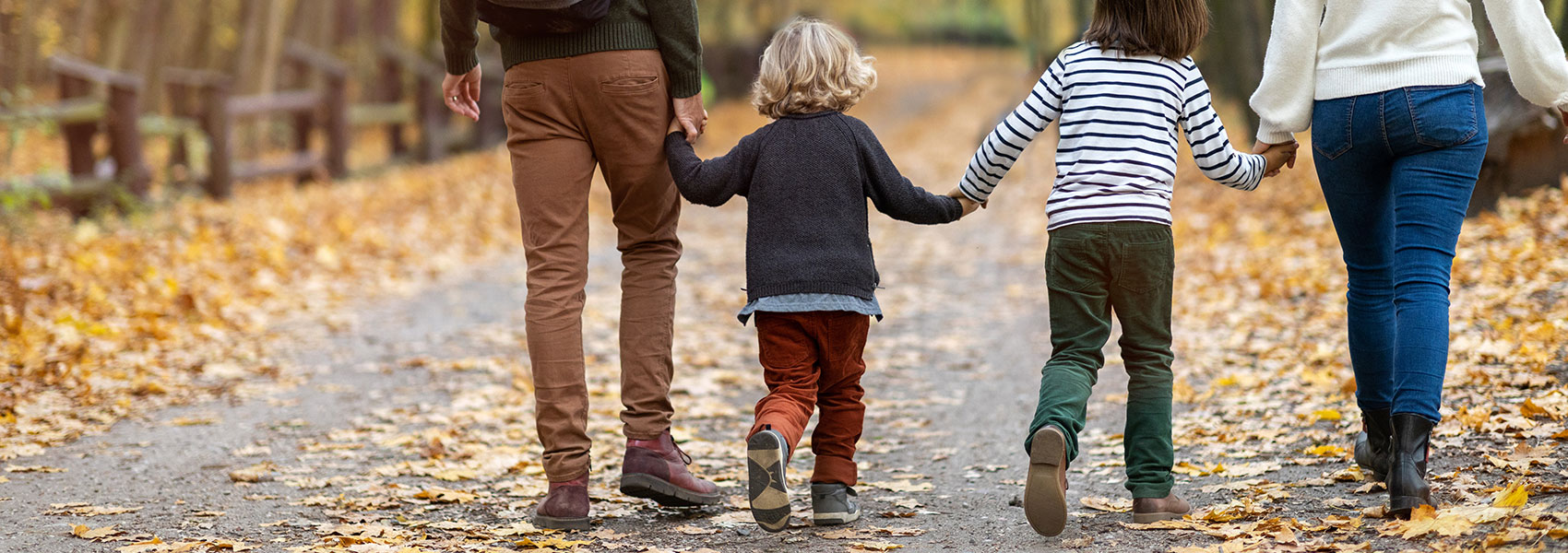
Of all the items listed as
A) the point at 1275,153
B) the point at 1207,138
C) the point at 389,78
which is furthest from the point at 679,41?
the point at 389,78

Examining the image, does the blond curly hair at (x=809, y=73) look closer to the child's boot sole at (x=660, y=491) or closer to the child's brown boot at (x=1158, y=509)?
the child's boot sole at (x=660, y=491)

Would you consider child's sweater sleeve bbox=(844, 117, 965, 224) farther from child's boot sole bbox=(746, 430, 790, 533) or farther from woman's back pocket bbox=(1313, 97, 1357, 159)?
woman's back pocket bbox=(1313, 97, 1357, 159)

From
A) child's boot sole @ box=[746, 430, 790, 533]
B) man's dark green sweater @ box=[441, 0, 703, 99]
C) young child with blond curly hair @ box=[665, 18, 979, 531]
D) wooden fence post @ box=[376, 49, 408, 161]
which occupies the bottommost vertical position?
child's boot sole @ box=[746, 430, 790, 533]

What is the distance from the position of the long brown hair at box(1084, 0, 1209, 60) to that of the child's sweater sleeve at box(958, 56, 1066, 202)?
0.15 m

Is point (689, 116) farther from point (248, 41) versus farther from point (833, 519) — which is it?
point (248, 41)

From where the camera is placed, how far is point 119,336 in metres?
6.00

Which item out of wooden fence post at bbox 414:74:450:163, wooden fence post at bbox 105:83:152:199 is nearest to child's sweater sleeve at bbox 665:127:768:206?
wooden fence post at bbox 105:83:152:199

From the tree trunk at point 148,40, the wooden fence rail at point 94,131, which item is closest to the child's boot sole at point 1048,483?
the wooden fence rail at point 94,131

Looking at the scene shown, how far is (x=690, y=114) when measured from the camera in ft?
11.5

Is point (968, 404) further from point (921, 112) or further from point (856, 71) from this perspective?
point (921, 112)

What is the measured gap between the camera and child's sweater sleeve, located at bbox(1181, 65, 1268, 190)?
323 cm

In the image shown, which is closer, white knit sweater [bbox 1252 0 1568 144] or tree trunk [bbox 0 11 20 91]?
white knit sweater [bbox 1252 0 1568 144]

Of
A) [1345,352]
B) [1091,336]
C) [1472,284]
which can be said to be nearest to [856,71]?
[1091,336]

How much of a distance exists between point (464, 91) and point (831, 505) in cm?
171
